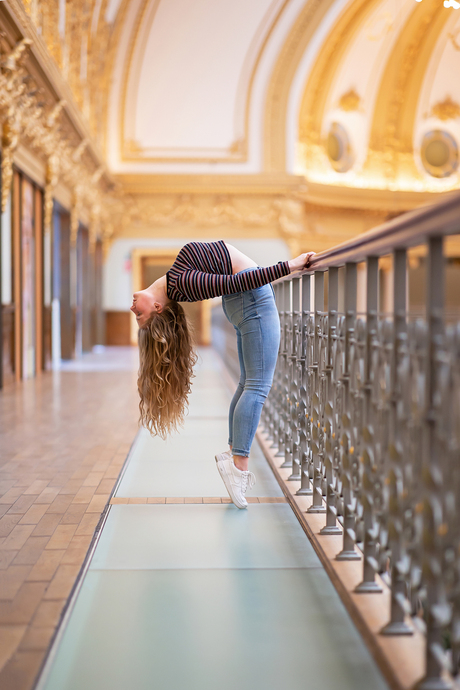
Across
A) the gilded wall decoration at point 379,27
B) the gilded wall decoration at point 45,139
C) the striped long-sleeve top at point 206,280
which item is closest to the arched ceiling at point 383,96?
the gilded wall decoration at point 379,27

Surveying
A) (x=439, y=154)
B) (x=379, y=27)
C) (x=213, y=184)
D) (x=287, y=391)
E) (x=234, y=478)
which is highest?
(x=379, y=27)

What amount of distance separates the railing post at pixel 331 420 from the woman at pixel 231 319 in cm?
22

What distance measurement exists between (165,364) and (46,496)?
3.07ft

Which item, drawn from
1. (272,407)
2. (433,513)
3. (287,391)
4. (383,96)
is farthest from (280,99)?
(433,513)

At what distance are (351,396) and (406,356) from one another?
20.4 inches

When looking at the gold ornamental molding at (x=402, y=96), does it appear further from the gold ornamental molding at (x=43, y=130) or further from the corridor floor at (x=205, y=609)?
the corridor floor at (x=205, y=609)

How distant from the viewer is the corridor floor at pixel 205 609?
1619 millimetres

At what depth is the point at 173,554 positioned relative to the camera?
2445 mm

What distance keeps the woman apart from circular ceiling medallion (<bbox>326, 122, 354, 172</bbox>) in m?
16.5

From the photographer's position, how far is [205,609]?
6.48 feet

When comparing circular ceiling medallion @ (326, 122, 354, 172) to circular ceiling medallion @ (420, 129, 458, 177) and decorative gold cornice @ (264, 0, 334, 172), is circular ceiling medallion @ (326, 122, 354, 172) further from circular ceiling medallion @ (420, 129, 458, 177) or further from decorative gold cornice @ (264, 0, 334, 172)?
circular ceiling medallion @ (420, 129, 458, 177)

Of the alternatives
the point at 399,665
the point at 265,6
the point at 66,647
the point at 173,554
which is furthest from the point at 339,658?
the point at 265,6

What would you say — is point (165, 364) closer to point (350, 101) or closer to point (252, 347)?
point (252, 347)

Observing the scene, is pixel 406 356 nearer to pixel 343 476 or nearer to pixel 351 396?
pixel 351 396
